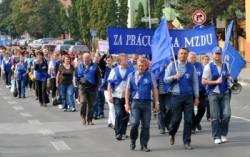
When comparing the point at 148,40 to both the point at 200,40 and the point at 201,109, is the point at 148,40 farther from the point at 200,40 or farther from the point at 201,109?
the point at 201,109

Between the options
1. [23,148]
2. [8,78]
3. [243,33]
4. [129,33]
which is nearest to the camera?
[23,148]

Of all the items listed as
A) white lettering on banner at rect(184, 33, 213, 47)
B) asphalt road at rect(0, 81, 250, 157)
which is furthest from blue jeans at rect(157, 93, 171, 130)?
white lettering on banner at rect(184, 33, 213, 47)

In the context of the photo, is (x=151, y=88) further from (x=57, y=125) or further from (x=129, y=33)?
(x=57, y=125)

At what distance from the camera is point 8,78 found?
1190 inches

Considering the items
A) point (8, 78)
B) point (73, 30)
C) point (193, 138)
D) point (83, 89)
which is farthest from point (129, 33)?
A: point (73, 30)

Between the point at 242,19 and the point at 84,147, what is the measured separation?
36.5 m

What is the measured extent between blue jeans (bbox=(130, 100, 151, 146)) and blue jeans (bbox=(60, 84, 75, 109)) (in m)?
7.80

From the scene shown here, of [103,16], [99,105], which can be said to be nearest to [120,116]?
[99,105]

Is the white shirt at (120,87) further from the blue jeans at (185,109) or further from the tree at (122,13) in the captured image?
the tree at (122,13)

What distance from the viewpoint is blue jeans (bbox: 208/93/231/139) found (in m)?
12.0

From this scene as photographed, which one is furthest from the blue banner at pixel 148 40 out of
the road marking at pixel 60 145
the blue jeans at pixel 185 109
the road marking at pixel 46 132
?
the road marking at pixel 60 145

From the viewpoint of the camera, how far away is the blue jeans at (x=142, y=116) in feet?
37.4

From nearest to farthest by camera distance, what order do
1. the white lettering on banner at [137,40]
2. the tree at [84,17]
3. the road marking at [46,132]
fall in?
the road marking at [46,132] → the white lettering on banner at [137,40] → the tree at [84,17]

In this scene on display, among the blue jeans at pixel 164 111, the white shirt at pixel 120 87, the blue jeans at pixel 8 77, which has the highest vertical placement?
the white shirt at pixel 120 87
